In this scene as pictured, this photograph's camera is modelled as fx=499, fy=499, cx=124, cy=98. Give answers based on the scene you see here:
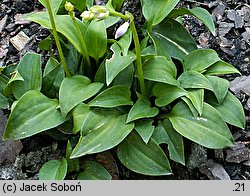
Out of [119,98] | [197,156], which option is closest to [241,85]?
[197,156]

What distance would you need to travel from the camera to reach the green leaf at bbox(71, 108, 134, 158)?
2586 millimetres

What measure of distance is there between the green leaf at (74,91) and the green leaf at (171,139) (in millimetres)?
405

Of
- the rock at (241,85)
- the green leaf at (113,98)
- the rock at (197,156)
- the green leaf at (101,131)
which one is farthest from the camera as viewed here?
the rock at (241,85)

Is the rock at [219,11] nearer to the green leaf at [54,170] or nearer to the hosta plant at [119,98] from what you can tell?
the hosta plant at [119,98]

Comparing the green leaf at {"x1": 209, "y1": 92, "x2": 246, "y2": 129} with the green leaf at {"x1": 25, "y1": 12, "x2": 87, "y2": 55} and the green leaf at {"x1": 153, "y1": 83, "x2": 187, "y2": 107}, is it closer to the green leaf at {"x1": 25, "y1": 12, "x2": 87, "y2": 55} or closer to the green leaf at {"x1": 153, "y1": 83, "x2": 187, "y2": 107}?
the green leaf at {"x1": 153, "y1": 83, "x2": 187, "y2": 107}

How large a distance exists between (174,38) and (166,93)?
Answer: 48 centimetres

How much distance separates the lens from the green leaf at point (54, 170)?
8.70 feet

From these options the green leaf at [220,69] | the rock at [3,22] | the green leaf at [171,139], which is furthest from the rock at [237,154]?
the rock at [3,22]

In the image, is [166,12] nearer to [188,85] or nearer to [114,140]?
[188,85]

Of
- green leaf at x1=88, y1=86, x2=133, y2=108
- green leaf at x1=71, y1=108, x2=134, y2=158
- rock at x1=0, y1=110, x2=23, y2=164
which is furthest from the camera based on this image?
rock at x1=0, y1=110, x2=23, y2=164

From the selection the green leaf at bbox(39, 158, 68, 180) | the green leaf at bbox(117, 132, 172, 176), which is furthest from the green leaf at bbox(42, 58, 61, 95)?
the green leaf at bbox(117, 132, 172, 176)

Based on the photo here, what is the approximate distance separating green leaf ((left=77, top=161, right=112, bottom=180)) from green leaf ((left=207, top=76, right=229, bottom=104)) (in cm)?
75

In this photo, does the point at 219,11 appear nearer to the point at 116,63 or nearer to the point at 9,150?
the point at 116,63

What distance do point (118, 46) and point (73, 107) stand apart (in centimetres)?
44
